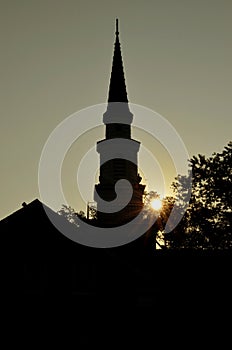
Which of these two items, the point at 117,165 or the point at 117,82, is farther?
the point at 117,82

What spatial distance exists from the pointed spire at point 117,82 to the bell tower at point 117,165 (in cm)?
18

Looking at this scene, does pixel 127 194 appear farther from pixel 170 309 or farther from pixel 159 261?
pixel 170 309

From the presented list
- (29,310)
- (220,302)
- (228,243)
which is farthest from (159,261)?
(228,243)

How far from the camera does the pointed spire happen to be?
52812 millimetres

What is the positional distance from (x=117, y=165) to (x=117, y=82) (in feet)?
30.5

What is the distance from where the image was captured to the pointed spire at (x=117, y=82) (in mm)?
52812

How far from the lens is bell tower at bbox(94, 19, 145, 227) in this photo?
155ft

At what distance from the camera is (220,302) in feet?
106

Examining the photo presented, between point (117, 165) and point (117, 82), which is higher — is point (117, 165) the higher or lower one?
the lower one

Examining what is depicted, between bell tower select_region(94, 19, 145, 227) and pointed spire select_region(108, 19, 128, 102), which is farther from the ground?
pointed spire select_region(108, 19, 128, 102)

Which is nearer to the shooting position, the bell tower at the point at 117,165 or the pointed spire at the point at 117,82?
the bell tower at the point at 117,165

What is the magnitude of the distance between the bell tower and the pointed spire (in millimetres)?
183

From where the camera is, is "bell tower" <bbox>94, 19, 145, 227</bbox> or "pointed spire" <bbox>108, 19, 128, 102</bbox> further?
"pointed spire" <bbox>108, 19, 128, 102</bbox>

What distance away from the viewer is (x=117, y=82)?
53.6m
